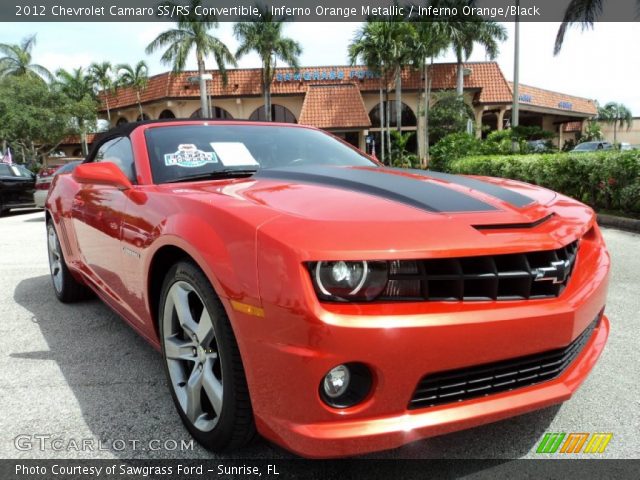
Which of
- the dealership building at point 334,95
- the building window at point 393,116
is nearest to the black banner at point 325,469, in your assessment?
the dealership building at point 334,95

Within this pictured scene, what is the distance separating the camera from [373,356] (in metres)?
1.38

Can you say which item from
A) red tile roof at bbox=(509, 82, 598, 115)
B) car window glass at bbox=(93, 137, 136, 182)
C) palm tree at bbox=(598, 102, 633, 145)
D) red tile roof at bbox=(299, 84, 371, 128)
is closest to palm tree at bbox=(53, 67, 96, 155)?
red tile roof at bbox=(299, 84, 371, 128)

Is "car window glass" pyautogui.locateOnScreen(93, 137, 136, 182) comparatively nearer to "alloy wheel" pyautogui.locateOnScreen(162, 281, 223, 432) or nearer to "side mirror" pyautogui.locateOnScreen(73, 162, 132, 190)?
"side mirror" pyautogui.locateOnScreen(73, 162, 132, 190)

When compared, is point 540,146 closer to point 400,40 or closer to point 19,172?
point 400,40

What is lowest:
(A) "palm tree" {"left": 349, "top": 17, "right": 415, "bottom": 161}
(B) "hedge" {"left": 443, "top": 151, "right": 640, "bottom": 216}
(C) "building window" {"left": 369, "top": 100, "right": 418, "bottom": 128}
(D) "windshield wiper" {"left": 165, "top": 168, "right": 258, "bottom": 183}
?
(B) "hedge" {"left": 443, "top": 151, "right": 640, "bottom": 216}

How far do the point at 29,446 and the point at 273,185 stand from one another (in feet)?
4.87

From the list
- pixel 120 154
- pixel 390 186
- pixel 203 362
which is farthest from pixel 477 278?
pixel 120 154

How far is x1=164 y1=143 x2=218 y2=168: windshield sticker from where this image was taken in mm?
2540

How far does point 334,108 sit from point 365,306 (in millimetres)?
28450

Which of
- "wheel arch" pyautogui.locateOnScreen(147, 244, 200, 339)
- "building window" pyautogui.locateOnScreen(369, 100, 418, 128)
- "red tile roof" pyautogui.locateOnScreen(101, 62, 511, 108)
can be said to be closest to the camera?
"wheel arch" pyautogui.locateOnScreen(147, 244, 200, 339)

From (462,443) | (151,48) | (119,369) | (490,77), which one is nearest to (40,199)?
(119,369)

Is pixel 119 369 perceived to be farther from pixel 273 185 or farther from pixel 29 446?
pixel 273 185

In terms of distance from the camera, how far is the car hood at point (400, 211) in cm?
148

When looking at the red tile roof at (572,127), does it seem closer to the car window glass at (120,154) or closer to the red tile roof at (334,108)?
the red tile roof at (334,108)
